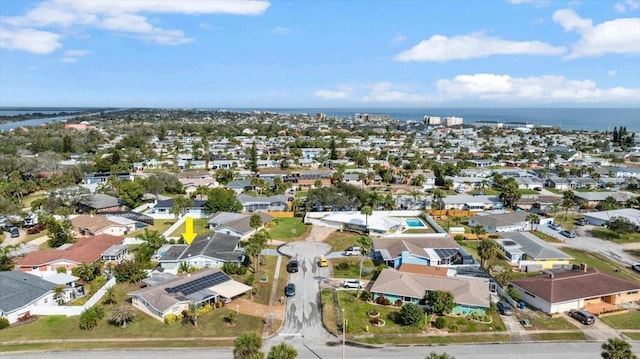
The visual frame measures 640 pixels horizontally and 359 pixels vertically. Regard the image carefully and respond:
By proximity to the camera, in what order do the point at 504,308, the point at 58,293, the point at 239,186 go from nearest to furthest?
the point at 504,308, the point at 58,293, the point at 239,186

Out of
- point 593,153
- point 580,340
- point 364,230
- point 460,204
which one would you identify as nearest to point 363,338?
point 580,340

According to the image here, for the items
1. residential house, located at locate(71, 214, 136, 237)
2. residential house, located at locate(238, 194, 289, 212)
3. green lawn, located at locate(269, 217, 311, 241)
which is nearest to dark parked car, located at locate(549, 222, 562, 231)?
green lawn, located at locate(269, 217, 311, 241)

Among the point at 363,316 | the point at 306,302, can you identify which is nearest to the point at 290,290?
the point at 306,302

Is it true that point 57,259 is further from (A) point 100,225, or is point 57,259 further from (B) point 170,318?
(B) point 170,318

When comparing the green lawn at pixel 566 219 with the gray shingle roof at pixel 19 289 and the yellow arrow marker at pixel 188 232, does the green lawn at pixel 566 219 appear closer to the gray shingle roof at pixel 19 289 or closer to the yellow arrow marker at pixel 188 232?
the yellow arrow marker at pixel 188 232

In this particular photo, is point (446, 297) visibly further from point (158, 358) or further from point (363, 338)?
point (158, 358)
